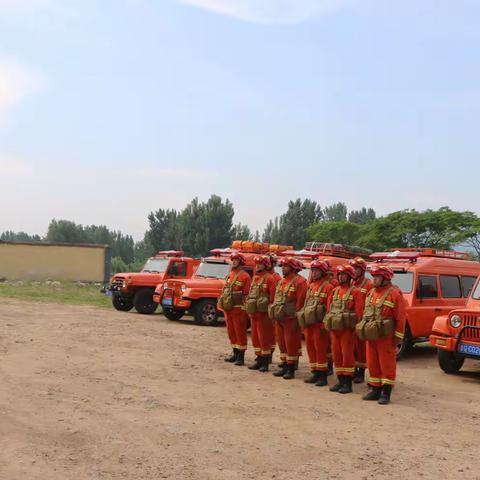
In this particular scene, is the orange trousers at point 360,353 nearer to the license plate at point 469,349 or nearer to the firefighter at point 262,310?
the firefighter at point 262,310

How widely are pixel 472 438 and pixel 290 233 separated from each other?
54104mm

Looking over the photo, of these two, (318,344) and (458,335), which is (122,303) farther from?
(458,335)

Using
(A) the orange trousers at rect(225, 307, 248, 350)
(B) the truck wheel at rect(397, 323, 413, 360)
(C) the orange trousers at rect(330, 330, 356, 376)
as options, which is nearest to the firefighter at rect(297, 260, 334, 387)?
(C) the orange trousers at rect(330, 330, 356, 376)

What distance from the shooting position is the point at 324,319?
808 cm

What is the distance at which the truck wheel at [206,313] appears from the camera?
51.0 feet

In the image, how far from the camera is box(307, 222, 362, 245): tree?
139 feet

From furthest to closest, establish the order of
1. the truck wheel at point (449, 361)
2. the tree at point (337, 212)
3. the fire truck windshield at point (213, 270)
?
the tree at point (337, 212), the fire truck windshield at point (213, 270), the truck wheel at point (449, 361)

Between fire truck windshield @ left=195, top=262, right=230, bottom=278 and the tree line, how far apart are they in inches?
756

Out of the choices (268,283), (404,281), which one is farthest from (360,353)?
(404,281)

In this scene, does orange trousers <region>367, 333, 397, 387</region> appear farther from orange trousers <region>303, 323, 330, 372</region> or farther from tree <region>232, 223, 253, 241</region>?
tree <region>232, 223, 253, 241</region>

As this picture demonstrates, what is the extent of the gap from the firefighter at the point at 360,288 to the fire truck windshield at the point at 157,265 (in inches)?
407

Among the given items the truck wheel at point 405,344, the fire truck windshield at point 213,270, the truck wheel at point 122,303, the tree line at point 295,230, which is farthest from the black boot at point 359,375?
the tree line at point 295,230

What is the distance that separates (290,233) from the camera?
197ft

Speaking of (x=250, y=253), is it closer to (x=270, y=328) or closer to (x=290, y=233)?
(x=270, y=328)
